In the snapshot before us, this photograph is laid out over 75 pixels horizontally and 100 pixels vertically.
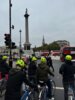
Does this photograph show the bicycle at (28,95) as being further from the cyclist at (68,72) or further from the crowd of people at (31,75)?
the cyclist at (68,72)

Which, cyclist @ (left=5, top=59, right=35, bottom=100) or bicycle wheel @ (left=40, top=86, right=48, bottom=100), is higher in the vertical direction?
cyclist @ (left=5, top=59, right=35, bottom=100)

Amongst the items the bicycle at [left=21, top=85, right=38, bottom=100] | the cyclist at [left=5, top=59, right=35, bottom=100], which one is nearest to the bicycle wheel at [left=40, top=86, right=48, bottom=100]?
the bicycle at [left=21, top=85, right=38, bottom=100]

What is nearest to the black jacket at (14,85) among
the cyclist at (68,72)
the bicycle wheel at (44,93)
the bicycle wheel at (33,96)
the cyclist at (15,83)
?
the cyclist at (15,83)

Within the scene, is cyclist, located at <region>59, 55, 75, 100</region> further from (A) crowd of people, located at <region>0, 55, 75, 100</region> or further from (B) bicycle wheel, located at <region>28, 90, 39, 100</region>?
(B) bicycle wheel, located at <region>28, 90, 39, 100</region>

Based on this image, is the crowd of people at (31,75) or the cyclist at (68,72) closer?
the crowd of people at (31,75)

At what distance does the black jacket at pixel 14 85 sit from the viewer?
26.5 feet

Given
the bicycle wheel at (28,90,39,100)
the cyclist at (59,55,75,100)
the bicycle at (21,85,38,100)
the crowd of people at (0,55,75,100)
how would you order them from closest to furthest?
the crowd of people at (0,55,75,100)
the bicycle at (21,85,38,100)
the bicycle wheel at (28,90,39,100)
the cyclist at (59,55,75,100)

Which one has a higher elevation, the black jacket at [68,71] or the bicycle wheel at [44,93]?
the black jacket at [68,71]

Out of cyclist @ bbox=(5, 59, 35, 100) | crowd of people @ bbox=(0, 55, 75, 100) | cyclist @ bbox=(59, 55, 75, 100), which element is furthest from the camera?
cyclist @ bbox=(59, 55, 75, 100)

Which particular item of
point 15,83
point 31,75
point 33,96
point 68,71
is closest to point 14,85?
point 15,83

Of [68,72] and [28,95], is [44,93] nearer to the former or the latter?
[68,72]

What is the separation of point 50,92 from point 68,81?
4.01 feet

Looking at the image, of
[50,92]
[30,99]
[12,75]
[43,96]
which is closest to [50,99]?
[50,92]

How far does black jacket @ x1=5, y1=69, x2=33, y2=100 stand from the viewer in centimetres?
808
